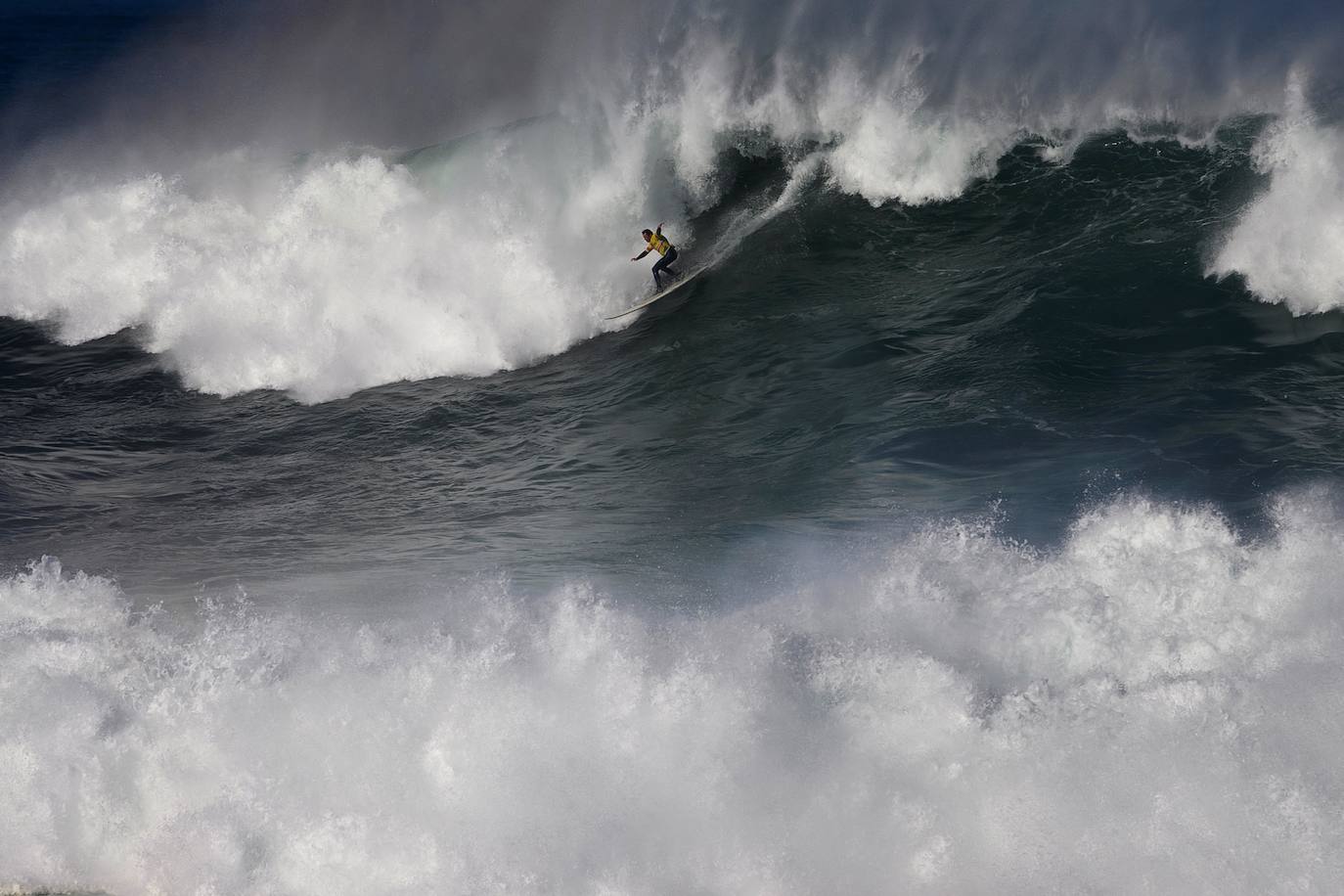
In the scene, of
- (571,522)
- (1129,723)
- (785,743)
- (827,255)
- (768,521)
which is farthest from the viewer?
(827,255)

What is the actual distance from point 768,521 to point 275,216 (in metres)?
11.4

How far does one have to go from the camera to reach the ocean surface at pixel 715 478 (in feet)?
27.8

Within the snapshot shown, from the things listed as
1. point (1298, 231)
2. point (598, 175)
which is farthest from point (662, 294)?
point (1298, 231)

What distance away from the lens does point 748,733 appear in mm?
9031

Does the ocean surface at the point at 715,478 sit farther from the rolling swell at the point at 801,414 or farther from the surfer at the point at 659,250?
the surfer at the point at 659,250

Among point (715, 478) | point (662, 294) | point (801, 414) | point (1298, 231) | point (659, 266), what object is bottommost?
point (715, 478)

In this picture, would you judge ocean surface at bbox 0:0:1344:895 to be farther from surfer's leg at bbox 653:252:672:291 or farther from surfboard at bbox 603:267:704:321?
surfer's leg at bbox 653:252:672:291

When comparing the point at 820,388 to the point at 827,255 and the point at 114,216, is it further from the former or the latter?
the point at 114,216

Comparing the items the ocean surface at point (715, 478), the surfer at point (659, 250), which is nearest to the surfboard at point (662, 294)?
the surfer at point (659, 250)

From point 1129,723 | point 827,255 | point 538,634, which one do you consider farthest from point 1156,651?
point 827,255

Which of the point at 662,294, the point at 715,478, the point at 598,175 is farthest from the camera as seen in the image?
the point at 598,175

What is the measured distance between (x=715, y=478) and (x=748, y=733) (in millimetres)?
3104

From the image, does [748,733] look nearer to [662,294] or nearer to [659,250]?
[662,294]

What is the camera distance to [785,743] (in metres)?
8.90
